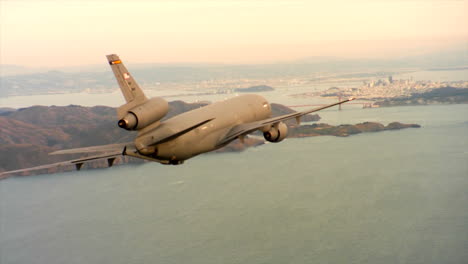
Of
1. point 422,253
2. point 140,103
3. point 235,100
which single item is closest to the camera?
point 140,103

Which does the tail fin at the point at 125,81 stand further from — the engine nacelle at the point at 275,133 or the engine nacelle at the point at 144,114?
the engine nacelle at the point at 275,133

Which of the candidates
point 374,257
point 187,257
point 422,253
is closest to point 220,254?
point 187,257

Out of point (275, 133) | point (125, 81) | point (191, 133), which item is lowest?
point (275, 133)

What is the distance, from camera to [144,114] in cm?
3438

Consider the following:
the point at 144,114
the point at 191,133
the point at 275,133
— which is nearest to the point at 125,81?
the point at 144,114

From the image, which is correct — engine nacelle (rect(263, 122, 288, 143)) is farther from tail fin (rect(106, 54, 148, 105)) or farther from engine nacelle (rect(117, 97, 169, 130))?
tail fin (rect(106, 54, 148, 105))

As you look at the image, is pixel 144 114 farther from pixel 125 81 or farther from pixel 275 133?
pixel 275 133

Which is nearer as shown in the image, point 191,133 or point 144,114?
point 144,114

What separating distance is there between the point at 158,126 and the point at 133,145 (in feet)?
7.71

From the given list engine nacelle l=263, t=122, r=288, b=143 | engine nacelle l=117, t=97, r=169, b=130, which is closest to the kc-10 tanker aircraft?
engine nacelle l=117, t=97, r=169, b=130

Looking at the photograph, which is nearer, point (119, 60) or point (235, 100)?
point (119, 60)

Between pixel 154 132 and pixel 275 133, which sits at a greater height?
pixel 154 132

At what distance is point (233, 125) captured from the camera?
140 feet

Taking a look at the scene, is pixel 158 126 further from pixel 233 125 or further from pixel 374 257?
pixel 374 257
